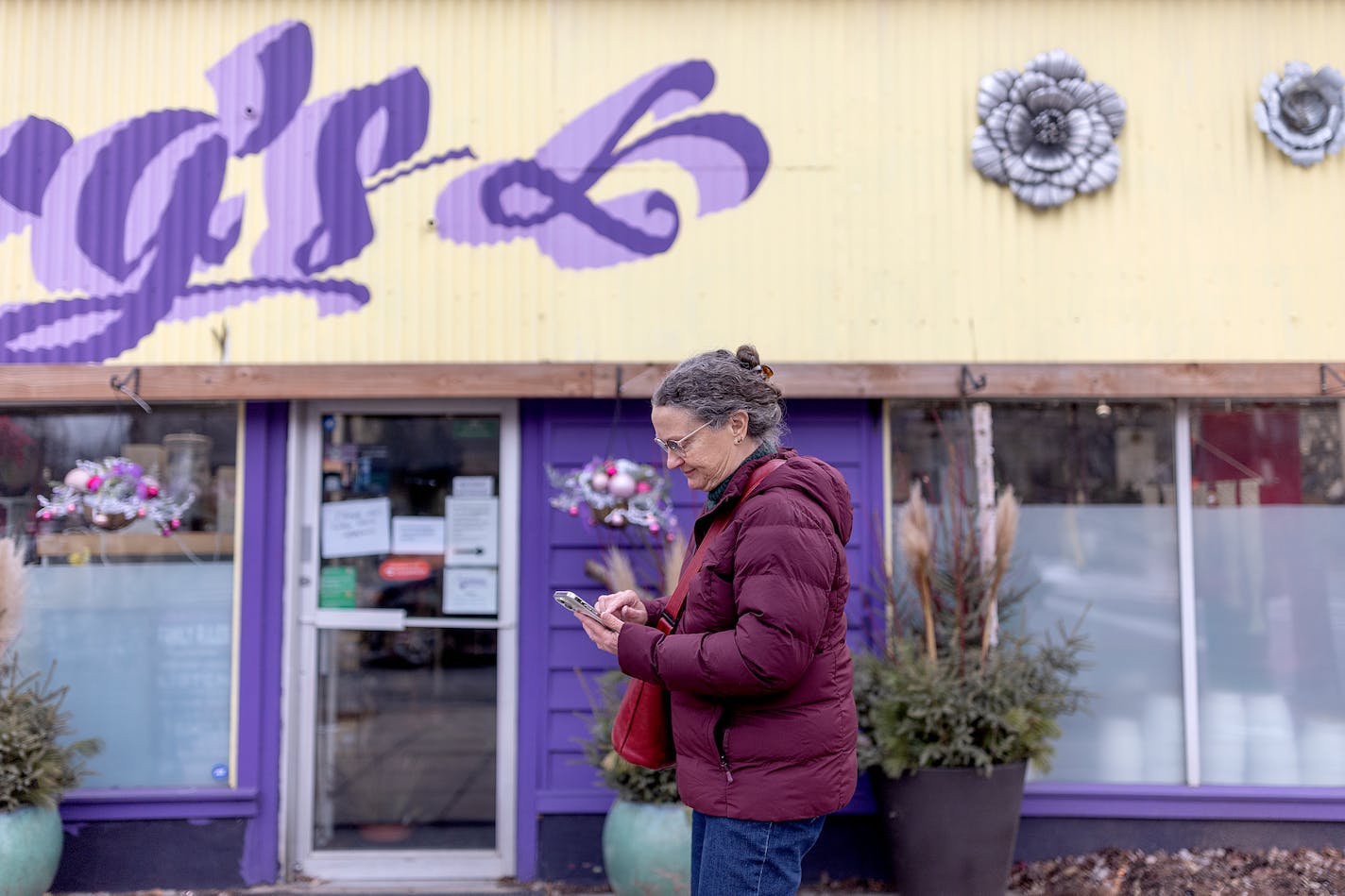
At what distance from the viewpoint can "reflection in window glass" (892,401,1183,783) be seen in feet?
16.0

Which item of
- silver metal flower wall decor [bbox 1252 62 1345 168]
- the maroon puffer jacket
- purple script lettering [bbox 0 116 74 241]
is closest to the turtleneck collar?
the maroon puffer jacket

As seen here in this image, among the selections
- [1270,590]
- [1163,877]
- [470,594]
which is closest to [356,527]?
[470,594]

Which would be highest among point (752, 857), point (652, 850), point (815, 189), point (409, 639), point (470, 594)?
point (815, 189)

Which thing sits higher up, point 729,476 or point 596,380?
point 596,380

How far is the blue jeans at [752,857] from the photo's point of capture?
214cm

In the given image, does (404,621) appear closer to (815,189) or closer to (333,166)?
(333,166)

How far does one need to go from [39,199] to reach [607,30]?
8.79 ft

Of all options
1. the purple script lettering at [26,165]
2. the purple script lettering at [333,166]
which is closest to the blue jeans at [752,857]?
the purple script lettering at [333,166]

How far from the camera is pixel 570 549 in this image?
478 cm

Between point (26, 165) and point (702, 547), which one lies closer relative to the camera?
point (702, 547)

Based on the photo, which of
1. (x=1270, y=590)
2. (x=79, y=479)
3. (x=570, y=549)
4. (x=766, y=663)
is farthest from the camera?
(x=1270, y=590)

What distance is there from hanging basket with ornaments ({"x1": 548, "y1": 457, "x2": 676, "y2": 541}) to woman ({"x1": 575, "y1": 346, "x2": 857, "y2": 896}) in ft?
6.71

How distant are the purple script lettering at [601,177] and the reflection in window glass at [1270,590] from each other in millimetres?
2417

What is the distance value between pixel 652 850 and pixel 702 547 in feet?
7.29
